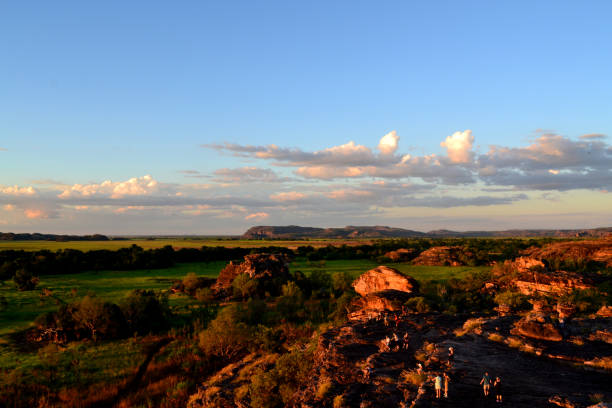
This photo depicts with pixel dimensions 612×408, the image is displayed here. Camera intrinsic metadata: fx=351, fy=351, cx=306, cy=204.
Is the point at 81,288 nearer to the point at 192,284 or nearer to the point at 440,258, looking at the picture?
the point at 192,284

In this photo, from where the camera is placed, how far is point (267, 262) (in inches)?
1964

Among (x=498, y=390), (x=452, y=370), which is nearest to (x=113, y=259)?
(x=452, y=370)

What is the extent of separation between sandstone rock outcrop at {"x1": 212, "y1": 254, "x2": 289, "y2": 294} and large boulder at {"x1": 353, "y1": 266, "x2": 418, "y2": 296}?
44.5 feet

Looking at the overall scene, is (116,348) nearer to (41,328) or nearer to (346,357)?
(41,328)

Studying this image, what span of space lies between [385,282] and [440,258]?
4213 cm

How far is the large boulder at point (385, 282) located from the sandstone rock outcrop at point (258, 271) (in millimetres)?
13549

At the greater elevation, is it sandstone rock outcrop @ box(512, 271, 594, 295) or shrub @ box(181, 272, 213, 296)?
sandstone rock outcrop @ box(512, 271, 594, 295)

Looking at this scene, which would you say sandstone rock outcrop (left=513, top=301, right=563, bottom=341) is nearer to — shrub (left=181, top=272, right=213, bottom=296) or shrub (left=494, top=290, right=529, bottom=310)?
shrub (left=494, top=290, right=529, bottom=310)

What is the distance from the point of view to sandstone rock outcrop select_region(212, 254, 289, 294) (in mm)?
→ 45859

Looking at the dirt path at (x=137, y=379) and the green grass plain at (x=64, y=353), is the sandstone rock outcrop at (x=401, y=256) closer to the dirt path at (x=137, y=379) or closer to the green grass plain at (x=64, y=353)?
the green grass plain at (x=64, y=353)

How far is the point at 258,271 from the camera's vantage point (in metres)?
47.5

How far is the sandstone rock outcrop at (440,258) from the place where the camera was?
70.2m

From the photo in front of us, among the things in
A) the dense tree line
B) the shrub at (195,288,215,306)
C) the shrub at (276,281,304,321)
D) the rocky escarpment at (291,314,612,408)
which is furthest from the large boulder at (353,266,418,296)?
the dense tree line

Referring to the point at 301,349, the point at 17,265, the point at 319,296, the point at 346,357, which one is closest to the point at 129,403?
the point at 301,349
